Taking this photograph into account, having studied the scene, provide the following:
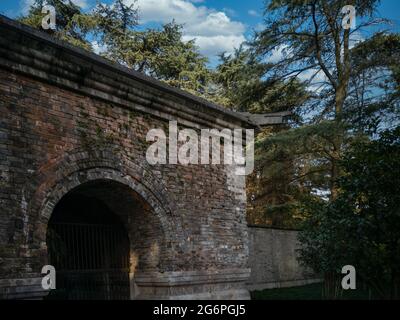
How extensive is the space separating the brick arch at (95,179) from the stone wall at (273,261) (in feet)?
21.5

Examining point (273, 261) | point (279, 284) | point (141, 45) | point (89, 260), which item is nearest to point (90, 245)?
point (89, 260)

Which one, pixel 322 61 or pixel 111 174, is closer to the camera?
pixel 111 174

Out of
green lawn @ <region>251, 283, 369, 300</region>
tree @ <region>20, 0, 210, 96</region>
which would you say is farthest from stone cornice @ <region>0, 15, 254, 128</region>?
tree @ <region>20, 0, 210, 96</region>

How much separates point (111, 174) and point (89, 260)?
1.74m

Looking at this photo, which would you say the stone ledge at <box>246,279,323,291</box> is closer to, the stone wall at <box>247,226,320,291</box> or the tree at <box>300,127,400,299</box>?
the stone wall at <box>247,226,320,291</box>

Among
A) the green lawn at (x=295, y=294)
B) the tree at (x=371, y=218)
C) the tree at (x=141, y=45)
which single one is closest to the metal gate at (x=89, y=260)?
the tree at (x=371, y=218)

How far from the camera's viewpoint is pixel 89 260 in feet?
23.7

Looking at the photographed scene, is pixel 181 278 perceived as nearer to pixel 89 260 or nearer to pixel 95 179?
pixel 89 260

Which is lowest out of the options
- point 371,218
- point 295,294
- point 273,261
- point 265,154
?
point 295,294

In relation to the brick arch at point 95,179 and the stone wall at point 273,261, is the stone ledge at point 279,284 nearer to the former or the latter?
the stone wall at point 273,261

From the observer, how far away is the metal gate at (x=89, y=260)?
6.93 m

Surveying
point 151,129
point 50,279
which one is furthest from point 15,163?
point 151,129

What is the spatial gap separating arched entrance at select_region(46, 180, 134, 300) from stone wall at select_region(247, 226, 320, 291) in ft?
21.2

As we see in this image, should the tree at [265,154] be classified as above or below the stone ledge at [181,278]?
above
